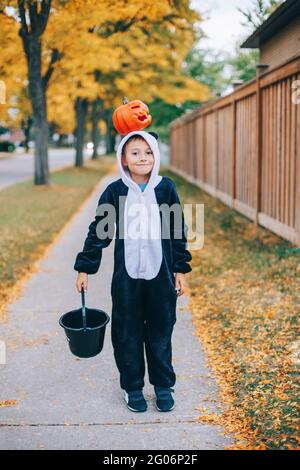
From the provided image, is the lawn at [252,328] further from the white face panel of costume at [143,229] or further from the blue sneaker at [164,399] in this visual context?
the white face panel of costume at [143,229]

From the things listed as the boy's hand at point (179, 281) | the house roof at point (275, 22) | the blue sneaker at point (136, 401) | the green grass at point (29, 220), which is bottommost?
the blue sneaker at point (136, 401)

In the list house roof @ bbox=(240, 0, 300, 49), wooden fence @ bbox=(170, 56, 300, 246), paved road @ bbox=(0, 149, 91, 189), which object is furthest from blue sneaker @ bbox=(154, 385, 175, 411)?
paved road @ bbox=(0, 149, 91, 189)

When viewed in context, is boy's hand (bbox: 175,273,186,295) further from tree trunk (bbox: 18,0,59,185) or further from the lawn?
tree trunk (bbox: 18,0,59,185)

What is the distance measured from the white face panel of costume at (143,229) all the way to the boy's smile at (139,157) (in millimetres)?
30

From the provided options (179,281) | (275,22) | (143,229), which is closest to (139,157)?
(143,229)

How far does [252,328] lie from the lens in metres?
4.93

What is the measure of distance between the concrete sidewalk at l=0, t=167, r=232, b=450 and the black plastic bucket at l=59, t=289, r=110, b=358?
1.01ft

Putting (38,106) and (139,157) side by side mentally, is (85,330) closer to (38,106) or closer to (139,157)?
(139,157)

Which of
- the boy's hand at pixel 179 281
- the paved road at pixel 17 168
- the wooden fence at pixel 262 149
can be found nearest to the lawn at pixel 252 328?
the wooden fence at pixel 262 149

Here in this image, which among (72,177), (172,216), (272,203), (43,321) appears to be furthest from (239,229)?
(72,177)

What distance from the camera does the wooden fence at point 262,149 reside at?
23.6 ft

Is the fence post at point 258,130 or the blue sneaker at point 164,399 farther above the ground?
the fence post at point 258,130

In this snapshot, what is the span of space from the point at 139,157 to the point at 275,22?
6.80 meters
